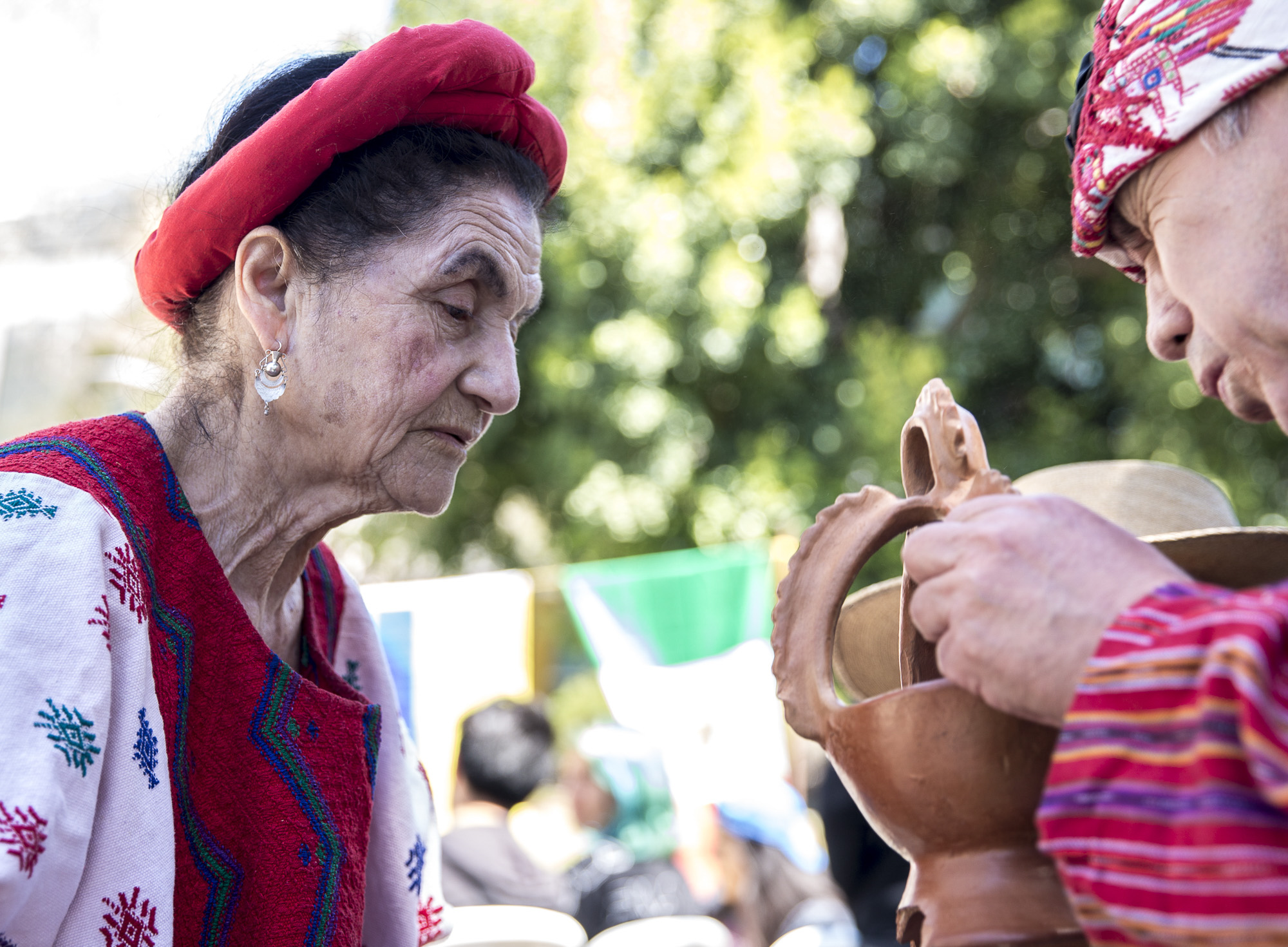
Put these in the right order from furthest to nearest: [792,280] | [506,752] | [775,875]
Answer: [792,280], [775,875], [506,752]

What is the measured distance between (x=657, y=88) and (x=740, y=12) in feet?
3.54

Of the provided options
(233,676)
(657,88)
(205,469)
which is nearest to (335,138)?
(205,469)

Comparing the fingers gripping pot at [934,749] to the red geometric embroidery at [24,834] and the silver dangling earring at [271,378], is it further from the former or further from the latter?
the silver dangling earring at [271,378]

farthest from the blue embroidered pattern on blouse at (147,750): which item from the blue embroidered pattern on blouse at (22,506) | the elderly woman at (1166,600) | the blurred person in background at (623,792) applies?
the blurred person in background at (623,792)

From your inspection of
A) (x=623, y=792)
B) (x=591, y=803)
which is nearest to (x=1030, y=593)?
(x=623, y=792)

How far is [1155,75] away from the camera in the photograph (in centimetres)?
97

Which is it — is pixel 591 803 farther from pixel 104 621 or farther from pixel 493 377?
pixel 104 621

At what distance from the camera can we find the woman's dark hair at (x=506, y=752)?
13.1 ft

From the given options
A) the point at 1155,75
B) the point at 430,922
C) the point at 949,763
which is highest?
the point at 1155,75

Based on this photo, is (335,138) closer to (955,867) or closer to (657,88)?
(955,867)

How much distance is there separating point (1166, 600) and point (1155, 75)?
526 millimetres

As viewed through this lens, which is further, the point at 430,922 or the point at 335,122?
the point at 430,922

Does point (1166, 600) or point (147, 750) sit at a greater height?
point (1166, 600)

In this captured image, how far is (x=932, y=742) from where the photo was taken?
2.99ft
